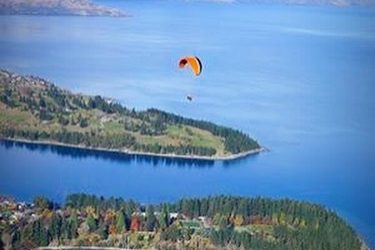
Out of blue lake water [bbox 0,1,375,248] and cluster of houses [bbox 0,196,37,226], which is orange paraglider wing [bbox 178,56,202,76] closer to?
blue lake water [bbox 0,1,375,248]

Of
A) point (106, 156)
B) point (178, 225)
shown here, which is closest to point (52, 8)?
point (106, 156)

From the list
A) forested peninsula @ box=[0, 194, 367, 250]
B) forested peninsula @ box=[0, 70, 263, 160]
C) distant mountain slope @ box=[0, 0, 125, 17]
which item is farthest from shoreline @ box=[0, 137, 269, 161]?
distant mountain slope @ box=[0, 0, 125, 17]

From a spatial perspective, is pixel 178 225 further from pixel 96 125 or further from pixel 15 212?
pixel 15 212

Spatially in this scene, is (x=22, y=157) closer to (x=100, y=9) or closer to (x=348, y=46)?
(x=100, y=9)

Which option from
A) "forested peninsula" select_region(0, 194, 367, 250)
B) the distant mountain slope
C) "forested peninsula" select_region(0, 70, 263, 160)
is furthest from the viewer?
the distant mountain slope

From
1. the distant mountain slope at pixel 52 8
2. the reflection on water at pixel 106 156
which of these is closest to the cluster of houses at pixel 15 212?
→ the reflection on water at pixel 106 156

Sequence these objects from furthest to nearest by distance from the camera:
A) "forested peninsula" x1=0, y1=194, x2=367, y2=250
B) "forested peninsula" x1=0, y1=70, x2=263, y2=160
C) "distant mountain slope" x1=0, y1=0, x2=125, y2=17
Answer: "distant mountain slope" x1=0, y1=0, x2=125, y2=17 < "forested peninsula" x1=0, y1=70, x2=263, y2=160 < "forested peninsula" x1=0, y1=194, x2=367, y2=250

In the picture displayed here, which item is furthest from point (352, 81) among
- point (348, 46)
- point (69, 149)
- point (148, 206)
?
point (69, 149)
